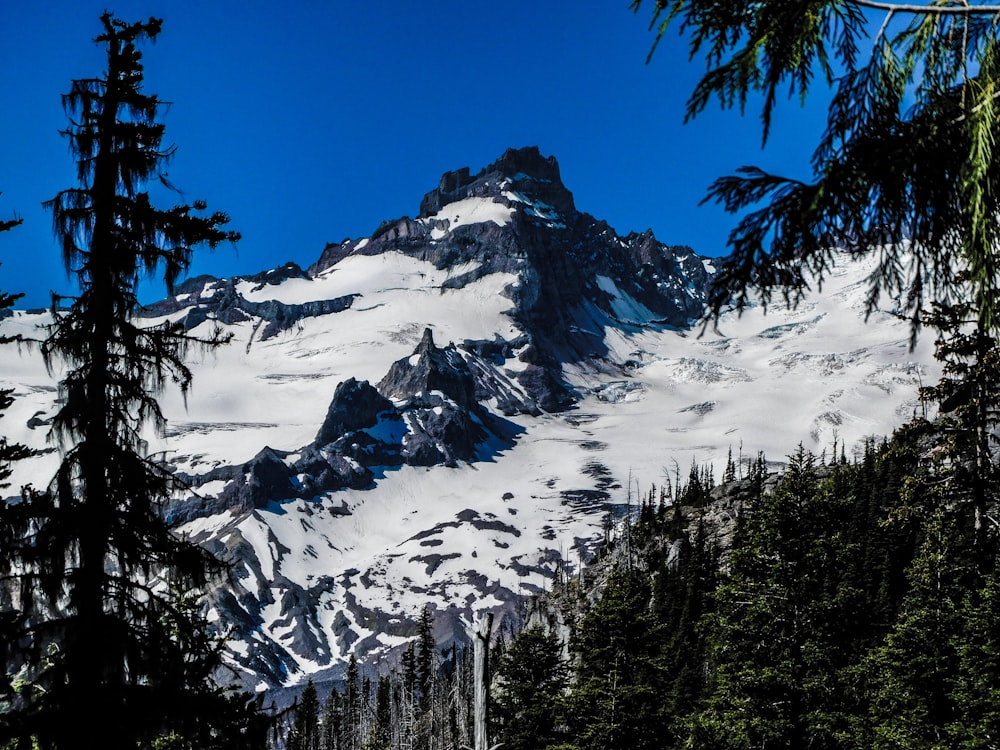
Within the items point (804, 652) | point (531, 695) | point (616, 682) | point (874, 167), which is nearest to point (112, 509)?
point (874, 167)

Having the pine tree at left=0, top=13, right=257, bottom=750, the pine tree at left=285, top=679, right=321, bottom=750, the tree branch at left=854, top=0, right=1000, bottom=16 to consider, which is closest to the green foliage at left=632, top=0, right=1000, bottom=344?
the tree branch at left=854, top=0, right=1000, bottom=16

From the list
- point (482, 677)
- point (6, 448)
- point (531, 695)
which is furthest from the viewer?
point (531, 695)

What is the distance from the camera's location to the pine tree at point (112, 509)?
32.1ft

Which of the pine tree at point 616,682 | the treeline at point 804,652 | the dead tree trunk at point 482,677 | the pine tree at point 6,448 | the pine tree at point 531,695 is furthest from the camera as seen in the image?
the pine tree at point 531,695

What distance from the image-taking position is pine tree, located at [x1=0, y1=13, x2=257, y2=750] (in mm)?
9789

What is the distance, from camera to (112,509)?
10.3 metres

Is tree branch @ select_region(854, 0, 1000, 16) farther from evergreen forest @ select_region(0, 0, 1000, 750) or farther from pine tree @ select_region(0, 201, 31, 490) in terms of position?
pine tree @ select_region(0, 201, 31, 490)

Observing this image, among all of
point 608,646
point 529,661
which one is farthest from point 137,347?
point 529,661

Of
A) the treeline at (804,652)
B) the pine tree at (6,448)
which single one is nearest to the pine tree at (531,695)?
the treeline at (804,652)

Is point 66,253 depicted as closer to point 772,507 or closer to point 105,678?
point 105,678

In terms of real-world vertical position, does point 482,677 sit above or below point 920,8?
below

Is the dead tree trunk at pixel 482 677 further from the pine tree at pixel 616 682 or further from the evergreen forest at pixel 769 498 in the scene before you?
the pine tree at pixel 616 682

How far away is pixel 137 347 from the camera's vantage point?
10.8 metres

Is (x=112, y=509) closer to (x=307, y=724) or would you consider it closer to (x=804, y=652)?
(x=804, y=652)
